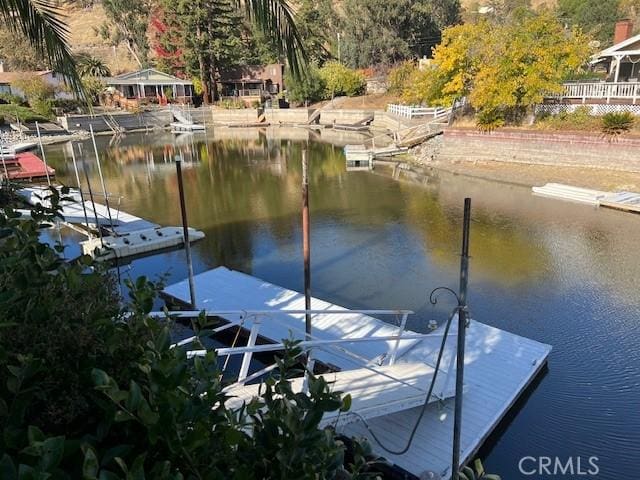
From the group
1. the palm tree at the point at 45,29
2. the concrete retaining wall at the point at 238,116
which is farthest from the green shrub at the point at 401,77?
the palm tree at the point at 45,29

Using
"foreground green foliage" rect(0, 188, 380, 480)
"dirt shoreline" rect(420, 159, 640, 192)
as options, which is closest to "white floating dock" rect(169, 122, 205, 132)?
"dirt shoreline" rect(420, 159, 640, 192)

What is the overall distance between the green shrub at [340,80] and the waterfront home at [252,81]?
9098 millimetres

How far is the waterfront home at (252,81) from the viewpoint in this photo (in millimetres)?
63969

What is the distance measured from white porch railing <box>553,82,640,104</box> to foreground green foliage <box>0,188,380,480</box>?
29695mm

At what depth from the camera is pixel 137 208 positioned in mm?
22781

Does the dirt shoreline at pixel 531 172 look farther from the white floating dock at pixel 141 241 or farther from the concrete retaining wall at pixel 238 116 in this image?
the concrete retaining wall at pixel 238 116

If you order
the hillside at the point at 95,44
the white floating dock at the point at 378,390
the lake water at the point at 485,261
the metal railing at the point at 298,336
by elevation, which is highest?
the hillside at the point at 95,44

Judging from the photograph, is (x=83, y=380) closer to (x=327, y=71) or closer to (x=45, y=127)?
(x=45, y=127)

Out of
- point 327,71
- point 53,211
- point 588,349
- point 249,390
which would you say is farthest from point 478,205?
point 327,71

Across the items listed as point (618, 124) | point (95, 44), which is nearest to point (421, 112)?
point (618, 124)

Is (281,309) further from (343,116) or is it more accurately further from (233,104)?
(233,104)

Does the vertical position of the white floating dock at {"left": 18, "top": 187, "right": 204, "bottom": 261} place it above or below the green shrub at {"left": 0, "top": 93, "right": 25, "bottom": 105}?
below

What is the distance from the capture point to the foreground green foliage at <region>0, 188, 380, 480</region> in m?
1.95

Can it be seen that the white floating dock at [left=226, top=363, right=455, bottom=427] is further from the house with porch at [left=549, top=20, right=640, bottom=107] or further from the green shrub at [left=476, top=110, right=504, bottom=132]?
the house with porch at [left=549, top=20, right=640, bottom=107]
